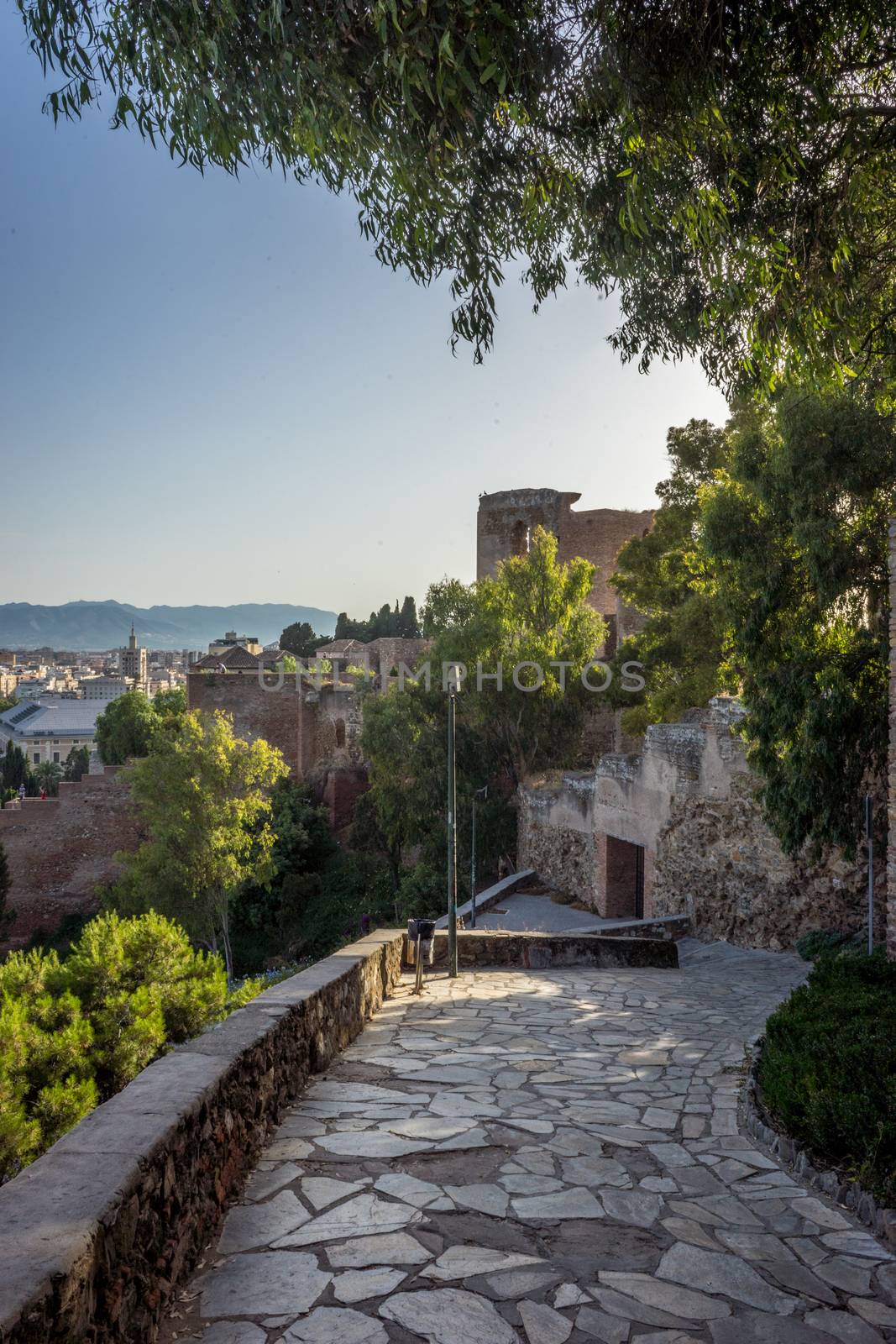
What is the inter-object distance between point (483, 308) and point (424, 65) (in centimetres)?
206

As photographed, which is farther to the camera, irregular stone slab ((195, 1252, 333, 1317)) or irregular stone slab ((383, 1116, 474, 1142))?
irregular stone slab ((383, 1116, 474, 1142))

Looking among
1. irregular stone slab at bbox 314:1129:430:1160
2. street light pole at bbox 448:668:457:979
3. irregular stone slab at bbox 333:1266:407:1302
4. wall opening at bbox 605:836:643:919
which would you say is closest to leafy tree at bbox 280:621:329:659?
wall opening at bbox 605:836:643:919

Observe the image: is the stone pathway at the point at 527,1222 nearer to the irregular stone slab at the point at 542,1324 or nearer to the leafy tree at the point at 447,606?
the irregular stone slab at the point at 542,1324

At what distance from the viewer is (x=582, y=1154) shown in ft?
13.2

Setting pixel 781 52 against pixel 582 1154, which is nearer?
pixel 582 1154

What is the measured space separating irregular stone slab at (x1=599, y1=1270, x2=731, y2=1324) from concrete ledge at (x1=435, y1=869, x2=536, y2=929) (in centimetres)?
1255

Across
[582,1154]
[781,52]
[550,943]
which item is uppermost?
[781,52]

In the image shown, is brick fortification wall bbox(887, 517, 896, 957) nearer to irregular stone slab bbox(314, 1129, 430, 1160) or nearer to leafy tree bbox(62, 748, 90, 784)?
irregular stone slab bbox(314, 1129, 430, 1160)

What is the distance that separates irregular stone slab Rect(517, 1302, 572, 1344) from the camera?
8.22 ft

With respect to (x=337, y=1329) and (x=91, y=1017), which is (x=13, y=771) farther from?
(x=337, y=1329)

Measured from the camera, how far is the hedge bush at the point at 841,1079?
3645 mm

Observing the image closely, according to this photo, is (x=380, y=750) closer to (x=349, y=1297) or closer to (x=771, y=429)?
(x=771, y=429)

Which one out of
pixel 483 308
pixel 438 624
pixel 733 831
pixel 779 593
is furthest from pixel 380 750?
pixel 483 308

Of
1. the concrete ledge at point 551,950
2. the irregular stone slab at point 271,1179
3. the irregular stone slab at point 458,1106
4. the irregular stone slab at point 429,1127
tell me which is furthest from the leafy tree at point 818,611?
the irregular stone slab at point 271,1179
